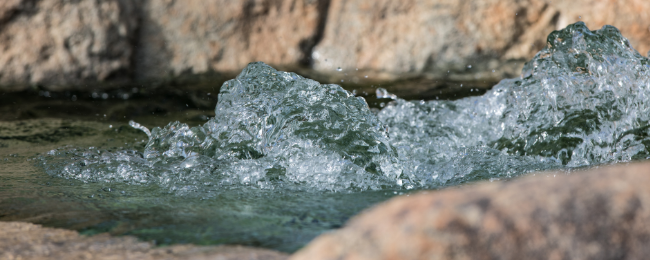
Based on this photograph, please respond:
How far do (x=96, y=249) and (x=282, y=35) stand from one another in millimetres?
3526

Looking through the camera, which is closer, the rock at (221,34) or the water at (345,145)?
the water at (345,145)

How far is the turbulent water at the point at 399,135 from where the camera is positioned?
220 cm

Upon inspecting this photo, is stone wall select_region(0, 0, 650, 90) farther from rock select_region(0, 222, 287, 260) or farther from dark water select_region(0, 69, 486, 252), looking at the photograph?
rock select_region(0, 222, 287, 260)

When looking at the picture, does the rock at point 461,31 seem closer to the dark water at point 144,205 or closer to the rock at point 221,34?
the rock at point 221,34

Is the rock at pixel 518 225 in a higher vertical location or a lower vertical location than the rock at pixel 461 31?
lower

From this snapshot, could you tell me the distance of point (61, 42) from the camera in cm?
431

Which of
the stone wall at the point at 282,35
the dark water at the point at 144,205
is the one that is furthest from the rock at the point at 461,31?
the dark water at the point at 144,205

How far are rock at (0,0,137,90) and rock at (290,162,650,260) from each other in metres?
3.88

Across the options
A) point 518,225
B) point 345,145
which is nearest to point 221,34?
point 345,145

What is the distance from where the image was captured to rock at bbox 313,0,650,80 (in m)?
4.28

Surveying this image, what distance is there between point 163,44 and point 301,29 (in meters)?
1.11

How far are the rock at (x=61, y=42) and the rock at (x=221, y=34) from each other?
0.25 meters

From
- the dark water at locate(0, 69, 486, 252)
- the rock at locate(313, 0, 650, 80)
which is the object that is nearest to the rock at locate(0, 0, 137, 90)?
the dark water at locate(0, 69, 486, 252)

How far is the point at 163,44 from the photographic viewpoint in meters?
4.67
